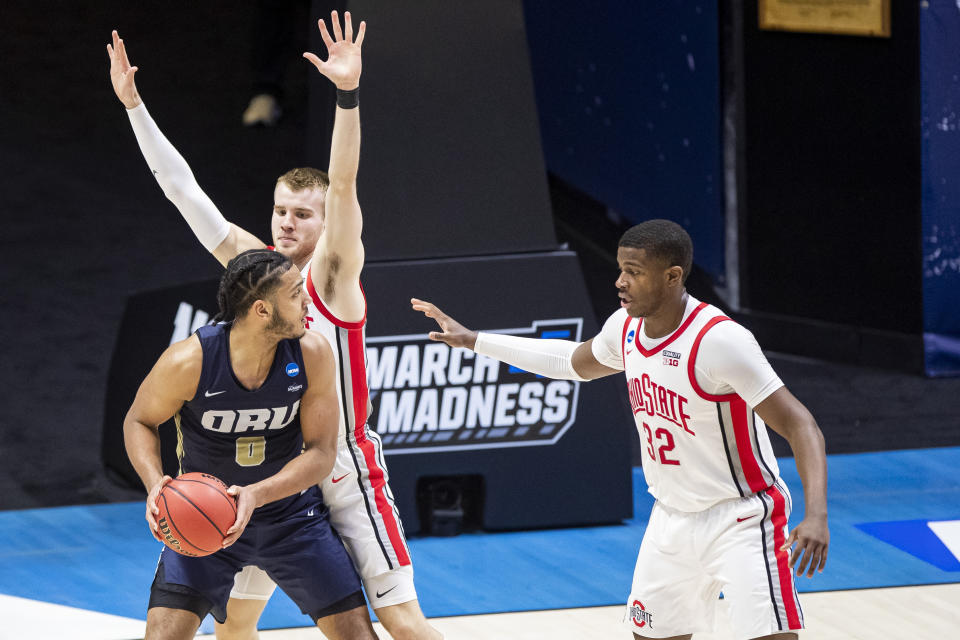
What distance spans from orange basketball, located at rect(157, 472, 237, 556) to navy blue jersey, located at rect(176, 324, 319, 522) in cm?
22

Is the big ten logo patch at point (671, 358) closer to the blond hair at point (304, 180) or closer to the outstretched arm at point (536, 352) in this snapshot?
the outstretched arm at point (536, 352)

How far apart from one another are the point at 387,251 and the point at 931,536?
2.98 m

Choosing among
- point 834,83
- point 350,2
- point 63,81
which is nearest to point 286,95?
point 63,81

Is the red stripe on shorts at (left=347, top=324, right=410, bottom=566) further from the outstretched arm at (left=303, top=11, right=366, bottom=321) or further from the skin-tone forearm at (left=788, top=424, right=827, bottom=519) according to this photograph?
the skin-tone forearm at (left=788, top=424, right=827, bottom=519)

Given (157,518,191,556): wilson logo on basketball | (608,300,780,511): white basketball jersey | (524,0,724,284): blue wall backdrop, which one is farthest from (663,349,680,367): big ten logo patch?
(524,0,724,284): blue wall backdrop

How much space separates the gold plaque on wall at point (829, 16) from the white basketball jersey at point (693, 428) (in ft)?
19.2

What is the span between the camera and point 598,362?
16.0 feet

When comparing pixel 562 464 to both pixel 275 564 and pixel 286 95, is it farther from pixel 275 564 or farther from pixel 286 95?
pixel 286 95

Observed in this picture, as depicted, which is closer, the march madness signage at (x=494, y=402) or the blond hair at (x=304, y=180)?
the blond hair at (x=304, y=180)

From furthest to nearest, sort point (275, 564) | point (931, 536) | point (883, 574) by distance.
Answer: point (931, 536), point (883, 574), point (275, 564)

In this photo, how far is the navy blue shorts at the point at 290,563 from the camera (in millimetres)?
4355

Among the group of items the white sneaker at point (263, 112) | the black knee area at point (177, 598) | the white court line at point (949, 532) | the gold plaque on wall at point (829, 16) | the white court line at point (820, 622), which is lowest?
the white court line at point (949, 532)

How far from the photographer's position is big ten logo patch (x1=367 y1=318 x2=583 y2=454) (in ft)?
23.0

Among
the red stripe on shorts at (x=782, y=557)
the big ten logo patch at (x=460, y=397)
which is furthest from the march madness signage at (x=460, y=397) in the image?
the red stripe on shorts at (x=782, y=557)
